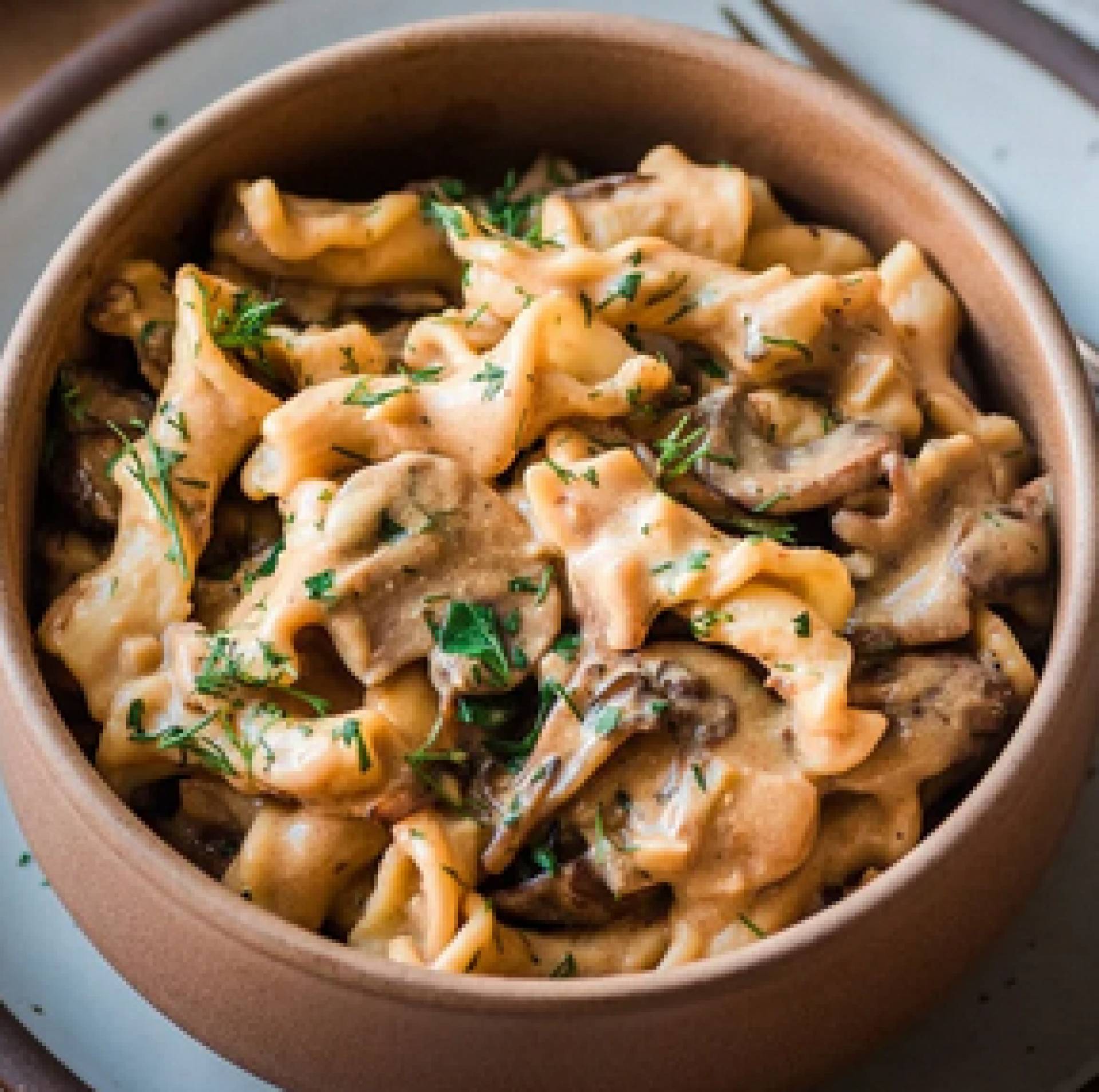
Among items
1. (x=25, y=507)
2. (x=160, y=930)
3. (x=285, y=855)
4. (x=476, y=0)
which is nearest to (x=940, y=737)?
(x=285, y=855)

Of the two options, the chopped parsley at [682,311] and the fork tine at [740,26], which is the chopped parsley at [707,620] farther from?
the fork tine at [740,26]

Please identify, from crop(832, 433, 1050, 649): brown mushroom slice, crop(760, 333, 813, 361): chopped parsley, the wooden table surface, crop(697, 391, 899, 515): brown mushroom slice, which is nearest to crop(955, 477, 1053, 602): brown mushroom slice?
crop(832, 433, 1050, 649): brown mushroom slice

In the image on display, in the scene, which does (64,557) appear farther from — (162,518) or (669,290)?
(669,290)

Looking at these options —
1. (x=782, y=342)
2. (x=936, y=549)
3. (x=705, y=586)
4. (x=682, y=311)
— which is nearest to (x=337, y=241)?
(x=682, y=311)

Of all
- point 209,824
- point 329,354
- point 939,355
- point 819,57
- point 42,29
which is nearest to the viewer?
point 209,824

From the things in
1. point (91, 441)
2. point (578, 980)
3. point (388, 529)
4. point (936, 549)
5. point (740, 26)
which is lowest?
point (91, 441)

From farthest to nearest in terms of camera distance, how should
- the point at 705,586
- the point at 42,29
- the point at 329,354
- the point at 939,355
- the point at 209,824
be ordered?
the point at 42,29
the point at 939,355
the point at 329,354
the point at 209,824
the point at 705,586

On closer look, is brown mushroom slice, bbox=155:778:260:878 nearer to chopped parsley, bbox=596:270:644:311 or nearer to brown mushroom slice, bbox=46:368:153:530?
brown mushroom slice, bbox=46:368:153:530
